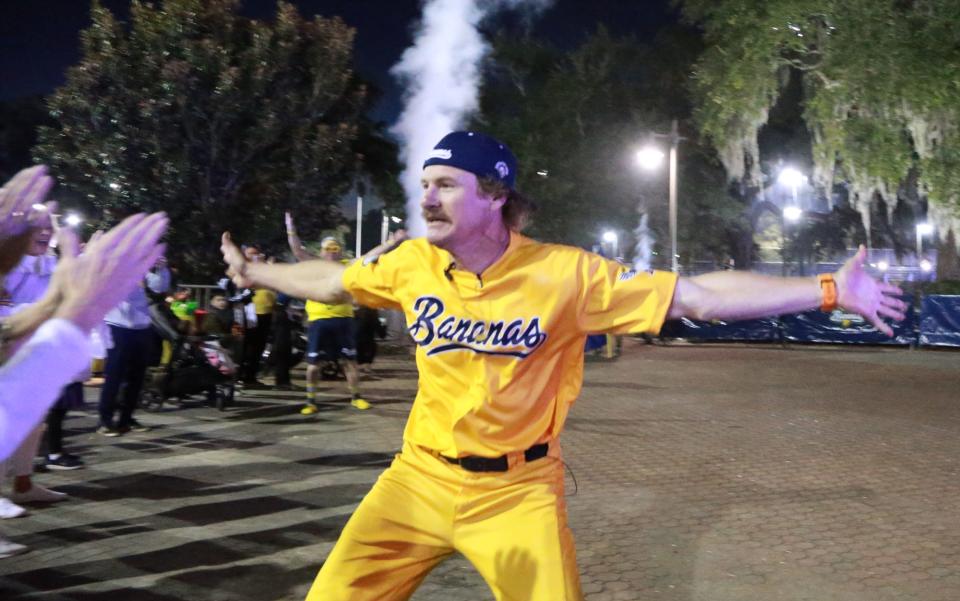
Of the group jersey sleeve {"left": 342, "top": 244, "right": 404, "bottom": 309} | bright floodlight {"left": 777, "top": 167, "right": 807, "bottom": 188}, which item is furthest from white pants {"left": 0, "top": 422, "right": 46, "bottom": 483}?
Answer: bright floodlight {"left": 777, "top": 167, "right": 807, "bottom": 188}

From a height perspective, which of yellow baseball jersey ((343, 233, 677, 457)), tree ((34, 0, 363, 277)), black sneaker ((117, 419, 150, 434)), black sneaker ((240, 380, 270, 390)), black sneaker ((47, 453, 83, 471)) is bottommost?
black sneaker ((47, 453, 83, 471))

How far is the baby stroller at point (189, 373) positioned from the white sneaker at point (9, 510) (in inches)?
172

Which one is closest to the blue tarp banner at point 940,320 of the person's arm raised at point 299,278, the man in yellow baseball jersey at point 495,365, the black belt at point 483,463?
the man in yellow baseball jersey at point 495,365

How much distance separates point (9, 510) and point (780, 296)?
17.8ft

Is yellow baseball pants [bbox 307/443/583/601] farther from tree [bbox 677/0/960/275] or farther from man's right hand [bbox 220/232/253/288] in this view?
tree [bbox 677/0/960/275]

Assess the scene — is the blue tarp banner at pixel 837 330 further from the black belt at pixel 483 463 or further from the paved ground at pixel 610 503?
→ the black belt at pixel 483 463

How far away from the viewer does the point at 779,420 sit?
35.8ft

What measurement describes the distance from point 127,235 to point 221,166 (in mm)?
21475

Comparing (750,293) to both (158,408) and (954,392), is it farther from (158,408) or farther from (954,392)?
(954,392)

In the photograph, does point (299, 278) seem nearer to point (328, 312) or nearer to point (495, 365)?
point (495, 365)

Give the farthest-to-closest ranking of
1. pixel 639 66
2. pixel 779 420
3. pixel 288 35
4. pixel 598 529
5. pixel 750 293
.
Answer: pixel 639 66
pixel 288 35
pixel 779 420
pixel 598 529
pixel 750 293

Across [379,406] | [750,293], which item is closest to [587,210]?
[379,406]

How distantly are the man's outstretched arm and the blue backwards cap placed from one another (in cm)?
74

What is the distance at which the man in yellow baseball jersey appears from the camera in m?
2.83
